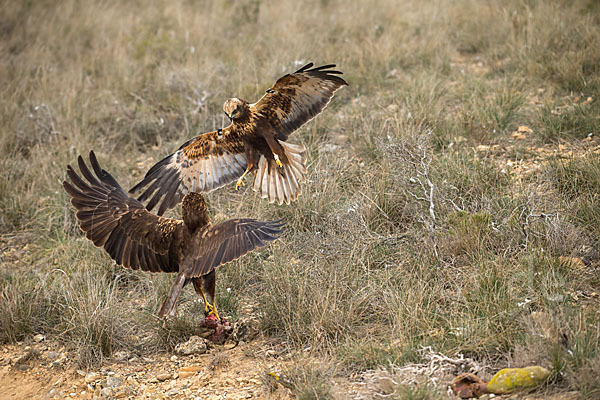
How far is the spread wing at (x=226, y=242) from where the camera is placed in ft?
12.2

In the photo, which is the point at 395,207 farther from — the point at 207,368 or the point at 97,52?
the point at 97,52

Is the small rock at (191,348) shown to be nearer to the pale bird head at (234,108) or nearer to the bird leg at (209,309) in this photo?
the bird leg at (209,309)

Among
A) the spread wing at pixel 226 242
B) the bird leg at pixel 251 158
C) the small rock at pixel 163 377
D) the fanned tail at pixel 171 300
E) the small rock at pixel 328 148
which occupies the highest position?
the bird leg at pixel 251 158

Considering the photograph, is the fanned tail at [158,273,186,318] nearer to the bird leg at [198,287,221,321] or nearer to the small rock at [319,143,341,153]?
the bird leg at [198,287,221,321]

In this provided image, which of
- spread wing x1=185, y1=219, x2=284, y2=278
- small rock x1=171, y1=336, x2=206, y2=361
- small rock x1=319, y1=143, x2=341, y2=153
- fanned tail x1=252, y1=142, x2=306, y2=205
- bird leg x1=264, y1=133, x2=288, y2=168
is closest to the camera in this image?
spread wing x1=185, y1=219, x2=284, y2=278

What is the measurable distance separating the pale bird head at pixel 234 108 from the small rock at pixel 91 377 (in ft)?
6.60

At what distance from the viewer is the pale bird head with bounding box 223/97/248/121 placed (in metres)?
4.40

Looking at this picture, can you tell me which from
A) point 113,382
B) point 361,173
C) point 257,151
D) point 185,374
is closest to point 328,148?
point 361,173

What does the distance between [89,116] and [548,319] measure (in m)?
5.78

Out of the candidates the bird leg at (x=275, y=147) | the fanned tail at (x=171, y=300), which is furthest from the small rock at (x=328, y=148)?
the fanned tail at (x=171, y=300)

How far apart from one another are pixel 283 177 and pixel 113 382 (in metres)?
2.03

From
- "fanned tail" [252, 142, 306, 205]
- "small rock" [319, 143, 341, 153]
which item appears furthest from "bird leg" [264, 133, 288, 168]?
"small rock" [319, 143, 341, 153]

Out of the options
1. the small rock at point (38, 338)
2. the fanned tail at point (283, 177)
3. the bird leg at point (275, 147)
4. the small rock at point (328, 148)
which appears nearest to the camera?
the small rock at point (38, 338)

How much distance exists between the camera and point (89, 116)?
23.4 feet
